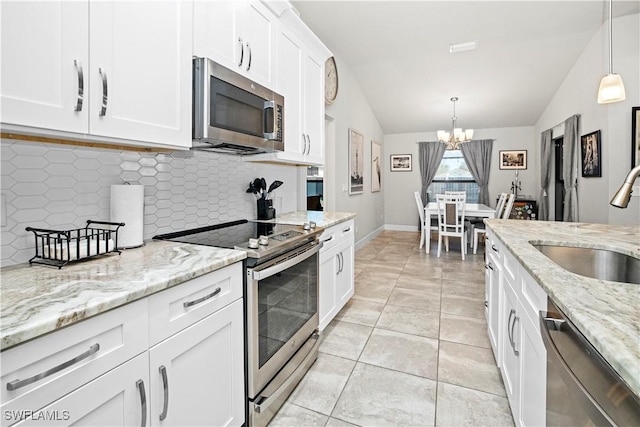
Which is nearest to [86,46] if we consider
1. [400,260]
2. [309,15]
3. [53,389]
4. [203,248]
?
[203,248]

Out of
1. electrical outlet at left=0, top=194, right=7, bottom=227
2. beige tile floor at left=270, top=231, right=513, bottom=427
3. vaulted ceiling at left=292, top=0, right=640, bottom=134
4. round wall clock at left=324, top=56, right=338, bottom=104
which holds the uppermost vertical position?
vaulted ceiling at left=292, top=0, right=640, bottom=134

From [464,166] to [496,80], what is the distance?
2.53 m

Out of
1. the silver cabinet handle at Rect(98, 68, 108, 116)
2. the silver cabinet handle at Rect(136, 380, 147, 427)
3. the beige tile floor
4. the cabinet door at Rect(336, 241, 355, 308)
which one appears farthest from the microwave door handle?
the beige tile floor

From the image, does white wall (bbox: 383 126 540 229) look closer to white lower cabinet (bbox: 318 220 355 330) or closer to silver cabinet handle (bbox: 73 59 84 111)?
white lower cabinet (bbox: 318 220 355 330)

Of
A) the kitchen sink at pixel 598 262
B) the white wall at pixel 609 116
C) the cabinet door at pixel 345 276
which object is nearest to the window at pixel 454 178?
the white wall at pixel 609 116

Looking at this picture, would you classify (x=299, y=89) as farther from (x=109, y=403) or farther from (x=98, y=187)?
(x=109, y=403)

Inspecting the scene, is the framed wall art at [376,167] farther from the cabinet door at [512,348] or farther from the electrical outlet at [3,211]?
the electrical outlet at [3,211]

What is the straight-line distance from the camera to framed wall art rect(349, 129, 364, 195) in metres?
5.04

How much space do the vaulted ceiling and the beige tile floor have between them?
3.21 meters

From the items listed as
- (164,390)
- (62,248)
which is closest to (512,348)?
(164,390)

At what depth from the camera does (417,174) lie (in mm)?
7559

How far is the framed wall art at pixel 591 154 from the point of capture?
381cm

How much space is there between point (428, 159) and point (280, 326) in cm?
663

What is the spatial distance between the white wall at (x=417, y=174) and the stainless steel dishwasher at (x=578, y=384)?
22.5 ft
